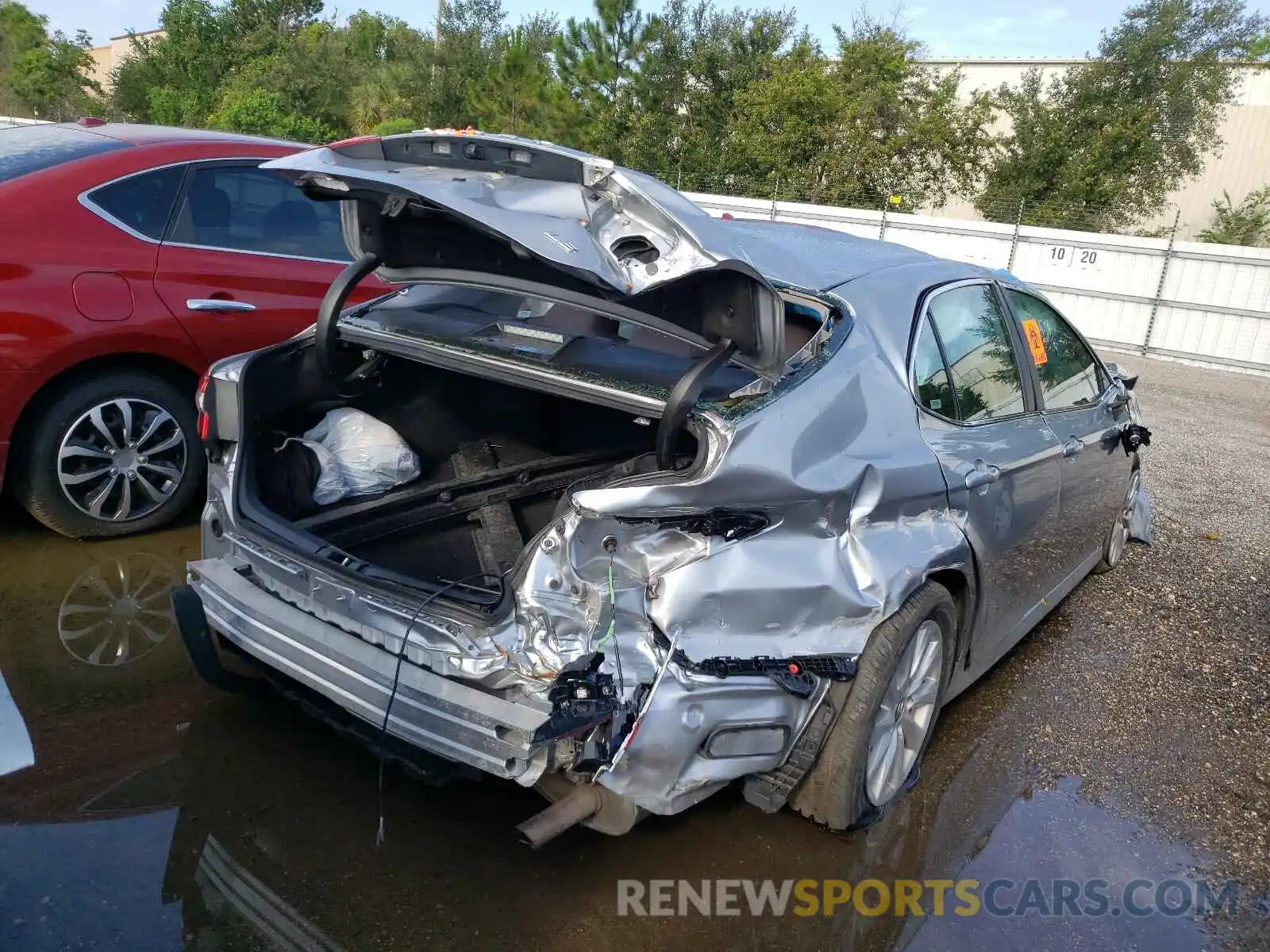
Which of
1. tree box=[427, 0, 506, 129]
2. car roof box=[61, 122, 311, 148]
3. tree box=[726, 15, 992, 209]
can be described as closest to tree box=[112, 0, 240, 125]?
tree box=[427, 0, 506, 129]

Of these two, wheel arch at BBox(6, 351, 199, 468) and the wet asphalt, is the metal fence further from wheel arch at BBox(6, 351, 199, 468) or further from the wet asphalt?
wheel arch at BBox(6, 351, 199, 468)

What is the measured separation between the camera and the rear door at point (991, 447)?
3.17 meters

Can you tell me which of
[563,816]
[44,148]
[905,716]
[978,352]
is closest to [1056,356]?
[978,352]

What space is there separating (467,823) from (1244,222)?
29027 mm

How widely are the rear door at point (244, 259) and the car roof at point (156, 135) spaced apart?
22 centimetres

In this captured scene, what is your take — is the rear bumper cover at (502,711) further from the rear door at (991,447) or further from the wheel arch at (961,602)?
the rear door at (991,447)

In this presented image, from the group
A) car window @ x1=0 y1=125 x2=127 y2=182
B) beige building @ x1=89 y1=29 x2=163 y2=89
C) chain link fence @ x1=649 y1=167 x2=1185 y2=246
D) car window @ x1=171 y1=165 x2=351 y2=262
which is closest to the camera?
car window @ x1=0 y1=125 x2=127 y2=182

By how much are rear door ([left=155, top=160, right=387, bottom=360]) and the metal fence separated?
11768 mm

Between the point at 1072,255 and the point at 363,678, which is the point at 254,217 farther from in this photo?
the point at 1072,255

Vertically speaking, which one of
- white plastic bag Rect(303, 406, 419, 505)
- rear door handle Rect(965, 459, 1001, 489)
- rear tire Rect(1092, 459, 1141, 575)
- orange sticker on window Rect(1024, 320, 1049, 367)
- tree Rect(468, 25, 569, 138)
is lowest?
rear tire Rect(1092, 459, 1141, 575)

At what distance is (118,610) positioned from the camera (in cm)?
385

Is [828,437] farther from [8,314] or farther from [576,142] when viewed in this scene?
[576,142]

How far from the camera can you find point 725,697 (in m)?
2.39

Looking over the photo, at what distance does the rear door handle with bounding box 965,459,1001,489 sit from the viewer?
314 centimetres
